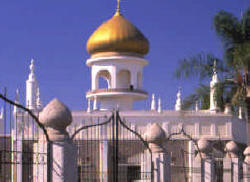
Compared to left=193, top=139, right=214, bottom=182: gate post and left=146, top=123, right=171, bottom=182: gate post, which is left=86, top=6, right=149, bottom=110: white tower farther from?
left=146, top=123, right=171, bottom=182: gate post

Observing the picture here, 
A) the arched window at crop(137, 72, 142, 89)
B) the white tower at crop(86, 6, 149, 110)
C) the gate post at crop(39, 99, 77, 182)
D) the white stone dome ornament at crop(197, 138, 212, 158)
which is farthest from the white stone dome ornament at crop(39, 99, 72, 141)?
the arched window at crop(137, 72, 142, 89)

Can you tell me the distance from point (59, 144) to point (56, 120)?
0.36 m

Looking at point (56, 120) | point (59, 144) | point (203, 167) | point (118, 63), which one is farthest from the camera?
point (118, 63)

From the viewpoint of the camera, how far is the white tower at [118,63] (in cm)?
3488

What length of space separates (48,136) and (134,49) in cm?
2776

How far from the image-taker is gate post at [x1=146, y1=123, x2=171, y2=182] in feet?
37.0

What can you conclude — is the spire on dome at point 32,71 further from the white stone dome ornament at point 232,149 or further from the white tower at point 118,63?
the white stone dome ornament at point 232,149

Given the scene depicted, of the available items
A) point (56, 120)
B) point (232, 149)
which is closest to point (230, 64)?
point (232, 149)

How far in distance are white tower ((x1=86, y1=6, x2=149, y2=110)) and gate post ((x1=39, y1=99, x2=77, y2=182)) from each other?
26.3 metres

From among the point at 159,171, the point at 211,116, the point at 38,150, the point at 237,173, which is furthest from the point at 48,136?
the point at 211,116

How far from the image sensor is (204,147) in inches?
549

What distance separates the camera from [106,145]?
25266 millimetres

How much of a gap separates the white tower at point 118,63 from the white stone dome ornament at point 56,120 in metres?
26.3

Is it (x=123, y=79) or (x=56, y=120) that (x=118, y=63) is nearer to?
(x=123, y=79)
